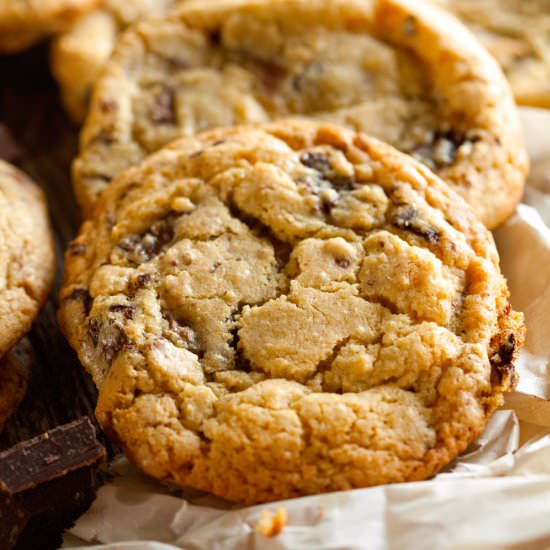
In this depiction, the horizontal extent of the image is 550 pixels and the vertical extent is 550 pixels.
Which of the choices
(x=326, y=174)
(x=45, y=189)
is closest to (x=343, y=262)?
(x=326, y=174)

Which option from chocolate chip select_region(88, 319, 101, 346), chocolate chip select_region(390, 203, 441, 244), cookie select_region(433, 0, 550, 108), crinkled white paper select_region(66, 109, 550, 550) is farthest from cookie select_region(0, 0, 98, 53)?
crinkled white paper select_region(66, 109, 550, 550)

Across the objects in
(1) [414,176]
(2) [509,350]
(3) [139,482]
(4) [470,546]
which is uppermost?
→ (1) [414,176]

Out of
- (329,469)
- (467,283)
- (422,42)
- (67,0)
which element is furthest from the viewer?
(67,0)

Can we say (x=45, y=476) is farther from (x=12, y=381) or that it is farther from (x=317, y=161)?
(x=317, y=161)

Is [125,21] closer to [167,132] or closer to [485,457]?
[167,132]

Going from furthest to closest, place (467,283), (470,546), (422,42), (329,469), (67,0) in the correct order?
1. (67,0)
2. (422,42)
3. (467,283)
4. (329,469)
5. (470,546)

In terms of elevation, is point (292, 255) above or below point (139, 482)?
above

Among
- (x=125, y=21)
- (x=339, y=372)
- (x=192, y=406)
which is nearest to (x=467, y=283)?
(x=339, y=372)

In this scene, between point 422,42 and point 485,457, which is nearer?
point 485,457
